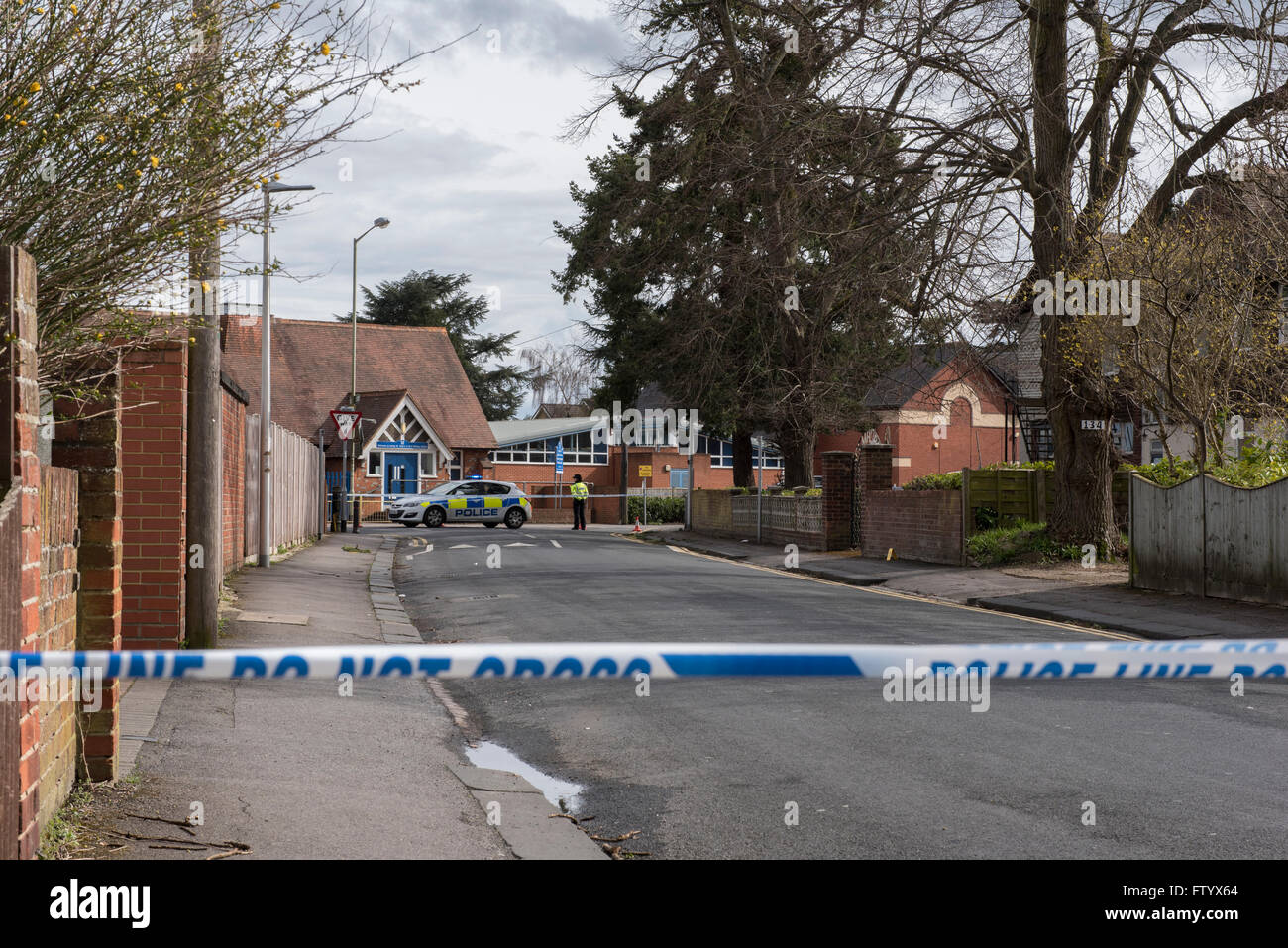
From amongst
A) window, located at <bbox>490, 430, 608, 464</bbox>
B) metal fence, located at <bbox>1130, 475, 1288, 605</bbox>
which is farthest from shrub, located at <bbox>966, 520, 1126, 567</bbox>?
window, located at <bbox>490, 430, 608, 464</bbox>

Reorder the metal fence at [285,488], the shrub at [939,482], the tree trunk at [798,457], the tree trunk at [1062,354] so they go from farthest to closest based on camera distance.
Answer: the tree trunk at [798,457] < the shrub at [939,482] < the metal fence at [285,488] < the tree trunk at [1062,354]

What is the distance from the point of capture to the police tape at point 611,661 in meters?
3.14

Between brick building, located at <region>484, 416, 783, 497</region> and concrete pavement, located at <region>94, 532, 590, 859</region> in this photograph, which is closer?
concrete pavement, located at <region>94, 532, 590, 859</region>

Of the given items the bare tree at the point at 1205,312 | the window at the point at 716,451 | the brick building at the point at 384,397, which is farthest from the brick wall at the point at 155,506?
the window at the point at 716,451

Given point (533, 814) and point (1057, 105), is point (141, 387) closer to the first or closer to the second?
point (533, 814)

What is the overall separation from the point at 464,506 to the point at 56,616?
1445 inches

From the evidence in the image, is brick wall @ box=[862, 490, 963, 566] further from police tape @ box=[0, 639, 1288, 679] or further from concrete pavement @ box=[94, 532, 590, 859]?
police tape @ box=[0, 639, 1288, 679]

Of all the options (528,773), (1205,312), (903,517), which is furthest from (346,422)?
(528,773)

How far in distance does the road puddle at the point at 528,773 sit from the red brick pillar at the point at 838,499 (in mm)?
20190

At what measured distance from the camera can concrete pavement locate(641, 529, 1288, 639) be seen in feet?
42.8

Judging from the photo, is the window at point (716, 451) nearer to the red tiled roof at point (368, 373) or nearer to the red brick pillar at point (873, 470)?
the red tiled roof at point (368, 373)

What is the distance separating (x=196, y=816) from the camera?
17.2ft

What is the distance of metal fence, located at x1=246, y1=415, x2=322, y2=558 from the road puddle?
12.0m

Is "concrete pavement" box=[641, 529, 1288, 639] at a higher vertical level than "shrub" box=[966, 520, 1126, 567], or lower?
lower
